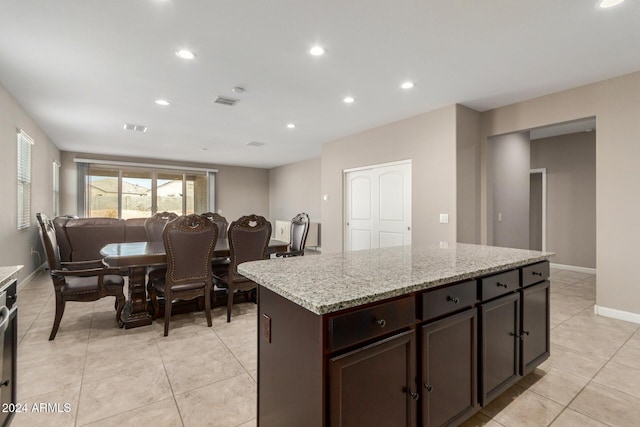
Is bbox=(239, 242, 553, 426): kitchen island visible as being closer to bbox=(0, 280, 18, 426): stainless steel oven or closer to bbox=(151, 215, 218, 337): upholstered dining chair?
bbox=(0, 280, 18, 426): stainless steel oven

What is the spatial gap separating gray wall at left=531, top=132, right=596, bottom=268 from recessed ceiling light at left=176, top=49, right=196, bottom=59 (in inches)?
253

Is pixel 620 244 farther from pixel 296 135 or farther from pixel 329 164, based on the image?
pixel 296 135

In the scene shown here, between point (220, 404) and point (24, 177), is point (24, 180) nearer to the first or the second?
point (24, 177)

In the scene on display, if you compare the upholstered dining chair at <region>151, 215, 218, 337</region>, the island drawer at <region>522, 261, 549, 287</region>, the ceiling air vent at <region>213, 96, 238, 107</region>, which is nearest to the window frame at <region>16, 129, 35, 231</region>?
the ceiling air vent at <region>213, 96, 238, 107</region>

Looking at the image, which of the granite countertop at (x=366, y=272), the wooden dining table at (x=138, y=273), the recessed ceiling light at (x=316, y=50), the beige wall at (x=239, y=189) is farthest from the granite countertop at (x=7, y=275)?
the beige wall at (x=239, y=189)

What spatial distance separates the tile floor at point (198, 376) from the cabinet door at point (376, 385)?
0.77 m

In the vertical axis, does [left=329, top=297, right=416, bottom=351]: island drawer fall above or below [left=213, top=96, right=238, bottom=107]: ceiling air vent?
below

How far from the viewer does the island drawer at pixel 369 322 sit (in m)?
1.07

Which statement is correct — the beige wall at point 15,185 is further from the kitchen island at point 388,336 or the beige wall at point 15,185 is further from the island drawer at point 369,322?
the island drawer at point 369,322

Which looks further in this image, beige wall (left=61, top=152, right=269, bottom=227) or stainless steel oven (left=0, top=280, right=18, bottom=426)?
beige wall (left=61, top=152, right=269, bottom=227)

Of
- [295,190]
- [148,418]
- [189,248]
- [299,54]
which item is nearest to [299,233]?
[189,248]

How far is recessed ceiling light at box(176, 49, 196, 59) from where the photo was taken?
2743mm

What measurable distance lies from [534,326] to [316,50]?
8.90ft

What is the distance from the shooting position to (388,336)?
1.23 m
